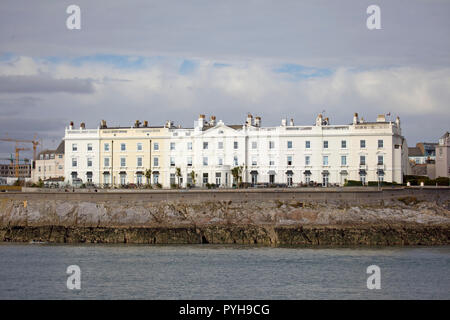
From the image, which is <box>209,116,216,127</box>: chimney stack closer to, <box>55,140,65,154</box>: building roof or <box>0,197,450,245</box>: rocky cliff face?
<box>0,197,450,245</box>: rocky cliff face

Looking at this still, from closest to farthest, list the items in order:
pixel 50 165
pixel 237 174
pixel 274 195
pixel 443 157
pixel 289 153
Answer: pixel 274 195
pixel 237 174
pixel 289 153
pixel 443 157
pixel 50 165

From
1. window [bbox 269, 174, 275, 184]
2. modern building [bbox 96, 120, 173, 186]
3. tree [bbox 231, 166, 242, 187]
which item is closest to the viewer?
tree [bbox 231, 166, 242, 187]

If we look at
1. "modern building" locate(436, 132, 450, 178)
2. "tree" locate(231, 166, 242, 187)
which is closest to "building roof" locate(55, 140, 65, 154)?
"tree" locate(231, 166, 242, 187)

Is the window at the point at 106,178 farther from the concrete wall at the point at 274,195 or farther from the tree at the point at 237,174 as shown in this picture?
the concrete wall at the point at 274,195

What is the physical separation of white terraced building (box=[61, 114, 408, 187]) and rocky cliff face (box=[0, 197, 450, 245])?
552 inches

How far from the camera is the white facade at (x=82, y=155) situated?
8419 cm

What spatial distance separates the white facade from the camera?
84188mm

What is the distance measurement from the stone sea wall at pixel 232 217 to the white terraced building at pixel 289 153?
1331 centimetres

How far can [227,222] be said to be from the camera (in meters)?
61.7

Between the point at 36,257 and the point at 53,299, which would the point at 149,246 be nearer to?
the point at 36,257

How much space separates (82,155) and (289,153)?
24.2 m

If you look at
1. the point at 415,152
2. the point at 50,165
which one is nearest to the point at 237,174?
the point at 50,165

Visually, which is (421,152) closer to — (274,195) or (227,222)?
(274,195)
